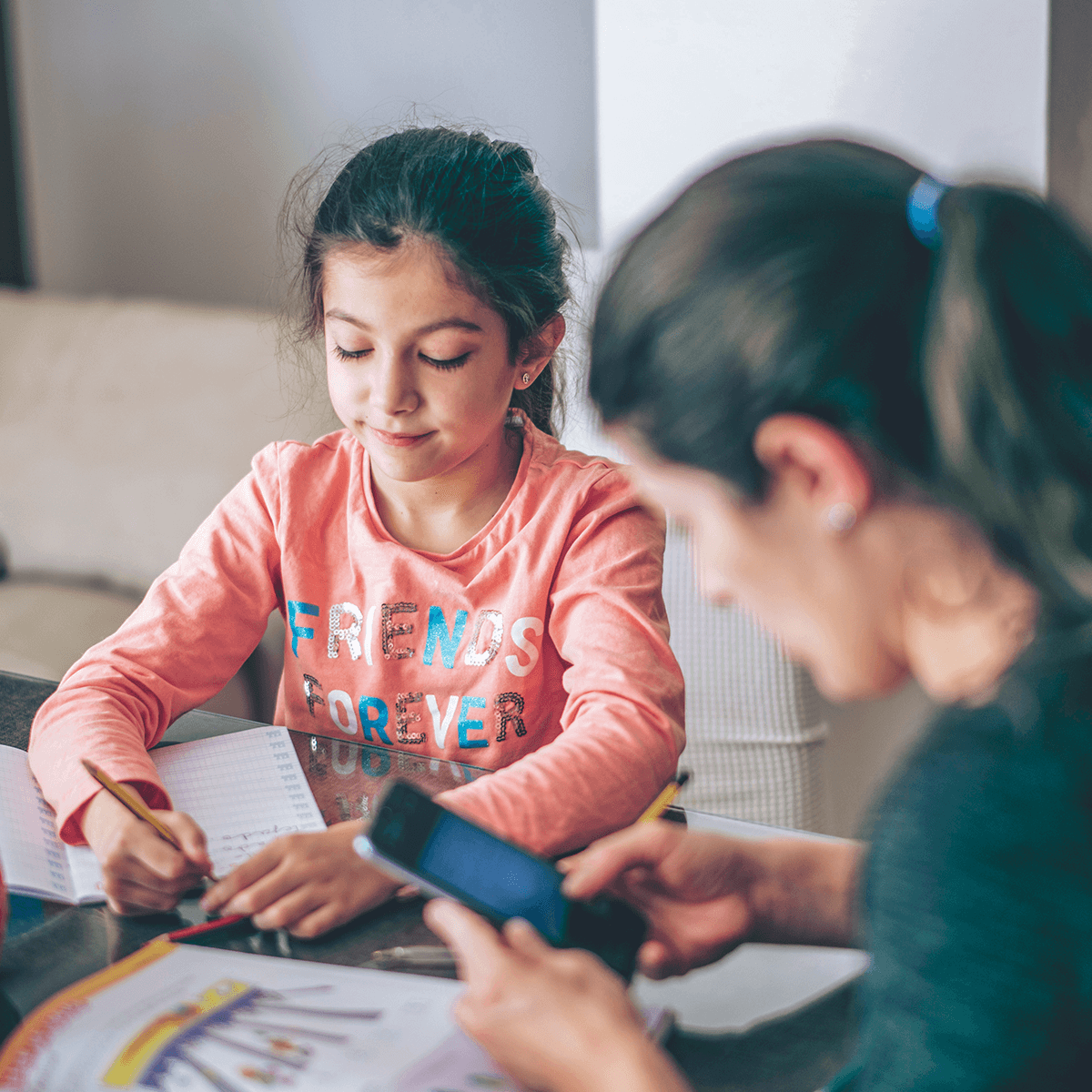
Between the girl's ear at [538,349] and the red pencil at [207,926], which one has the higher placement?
the girl's ear at [538,349]

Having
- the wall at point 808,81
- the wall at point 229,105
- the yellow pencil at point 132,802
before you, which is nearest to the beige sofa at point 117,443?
the wall at point 229,105

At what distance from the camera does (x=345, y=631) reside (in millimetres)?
1052

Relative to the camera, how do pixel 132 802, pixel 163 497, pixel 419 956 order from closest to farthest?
pixel 419 956 → pixel 132 802 → pixel 163 497

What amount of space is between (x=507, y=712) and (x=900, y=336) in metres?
0.63

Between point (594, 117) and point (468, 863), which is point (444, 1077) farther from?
point (594, 117)

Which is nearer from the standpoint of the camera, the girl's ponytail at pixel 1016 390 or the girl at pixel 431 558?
the girl's ponytail at pixel 1016 390

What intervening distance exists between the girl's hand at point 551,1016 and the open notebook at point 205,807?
269 mm

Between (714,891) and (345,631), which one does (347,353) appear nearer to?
(345,631)

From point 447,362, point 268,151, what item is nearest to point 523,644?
point 447,362

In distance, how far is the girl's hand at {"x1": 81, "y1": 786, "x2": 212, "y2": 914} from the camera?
27.8 inches

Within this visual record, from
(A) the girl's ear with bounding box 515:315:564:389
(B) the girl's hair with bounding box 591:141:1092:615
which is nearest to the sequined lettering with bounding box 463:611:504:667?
(A) the girl's ear with bounding box 515:315:564:389

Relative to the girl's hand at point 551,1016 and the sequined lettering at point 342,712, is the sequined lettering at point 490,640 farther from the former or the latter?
the girl's hand at point 551,1016

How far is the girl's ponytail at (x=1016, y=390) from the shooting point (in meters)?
0.44

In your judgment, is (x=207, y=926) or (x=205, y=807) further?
(x=205, y=807)
